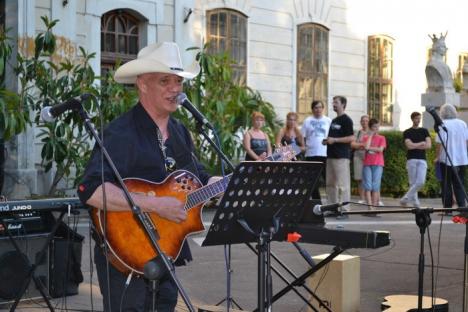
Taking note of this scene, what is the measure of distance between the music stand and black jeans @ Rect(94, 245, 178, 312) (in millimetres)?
484

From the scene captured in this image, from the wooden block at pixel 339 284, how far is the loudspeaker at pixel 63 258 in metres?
2.05

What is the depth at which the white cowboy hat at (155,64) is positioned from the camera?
4926 millimetres

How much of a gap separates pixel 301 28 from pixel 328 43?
39.3 inches

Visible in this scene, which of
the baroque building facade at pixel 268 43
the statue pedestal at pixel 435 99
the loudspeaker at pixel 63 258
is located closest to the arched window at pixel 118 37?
the baroque building facade at pixel 268 43

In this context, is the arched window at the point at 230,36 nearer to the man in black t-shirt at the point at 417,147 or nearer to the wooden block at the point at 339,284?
the man in black t-shirt at the point at 417,147

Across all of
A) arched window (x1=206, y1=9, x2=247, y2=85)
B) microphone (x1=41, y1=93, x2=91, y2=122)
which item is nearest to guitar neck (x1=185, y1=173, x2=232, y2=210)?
microphone (x1=41, y1=93, x2=91, y2=122)

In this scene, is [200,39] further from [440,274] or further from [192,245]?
[440,274]

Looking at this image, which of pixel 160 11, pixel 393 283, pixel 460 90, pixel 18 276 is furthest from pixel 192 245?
pixel 460 90

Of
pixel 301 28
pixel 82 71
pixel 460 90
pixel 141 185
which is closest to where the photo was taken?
pixel 141 185

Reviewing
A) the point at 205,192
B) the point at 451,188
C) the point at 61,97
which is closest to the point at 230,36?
the point at 61,97

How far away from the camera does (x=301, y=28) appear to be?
2083 centimetres

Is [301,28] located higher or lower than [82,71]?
higher

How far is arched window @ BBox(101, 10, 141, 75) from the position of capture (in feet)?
55.8

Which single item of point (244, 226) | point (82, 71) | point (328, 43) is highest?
point (328, 43)
